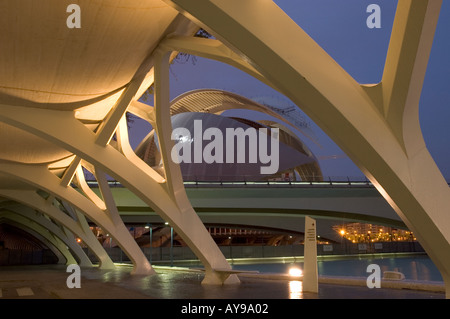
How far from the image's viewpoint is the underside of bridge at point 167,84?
5.20 meters

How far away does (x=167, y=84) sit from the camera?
10719 millimetres

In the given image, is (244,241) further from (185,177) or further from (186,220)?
(186,220)

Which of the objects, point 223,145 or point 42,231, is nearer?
point 42,231

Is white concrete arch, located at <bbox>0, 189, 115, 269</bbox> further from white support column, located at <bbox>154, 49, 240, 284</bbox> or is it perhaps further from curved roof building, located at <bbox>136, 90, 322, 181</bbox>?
white support column, located at <bbox>154, 49, 240, 284</bbox>

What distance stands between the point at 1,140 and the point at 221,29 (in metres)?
12.8

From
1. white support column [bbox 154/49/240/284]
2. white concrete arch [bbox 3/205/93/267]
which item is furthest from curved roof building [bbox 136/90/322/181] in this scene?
white support column [bbox 154/49/240/284]

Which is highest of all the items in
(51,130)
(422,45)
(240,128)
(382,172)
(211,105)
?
(211,105)

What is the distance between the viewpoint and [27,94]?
435 inches

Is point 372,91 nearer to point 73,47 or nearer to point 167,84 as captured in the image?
point 73,47

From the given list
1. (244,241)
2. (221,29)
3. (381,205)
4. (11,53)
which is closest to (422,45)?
(221,29)

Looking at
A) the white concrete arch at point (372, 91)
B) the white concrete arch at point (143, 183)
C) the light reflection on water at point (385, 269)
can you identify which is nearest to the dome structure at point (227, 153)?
the light reflection on water at point (385, 269)

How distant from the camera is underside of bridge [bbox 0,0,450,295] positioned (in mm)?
5203

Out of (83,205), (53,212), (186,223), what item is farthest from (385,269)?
(53,212)

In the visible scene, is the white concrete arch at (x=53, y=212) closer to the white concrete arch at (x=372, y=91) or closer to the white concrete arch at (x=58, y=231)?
the white concrete arch at (x=58, y=231)
